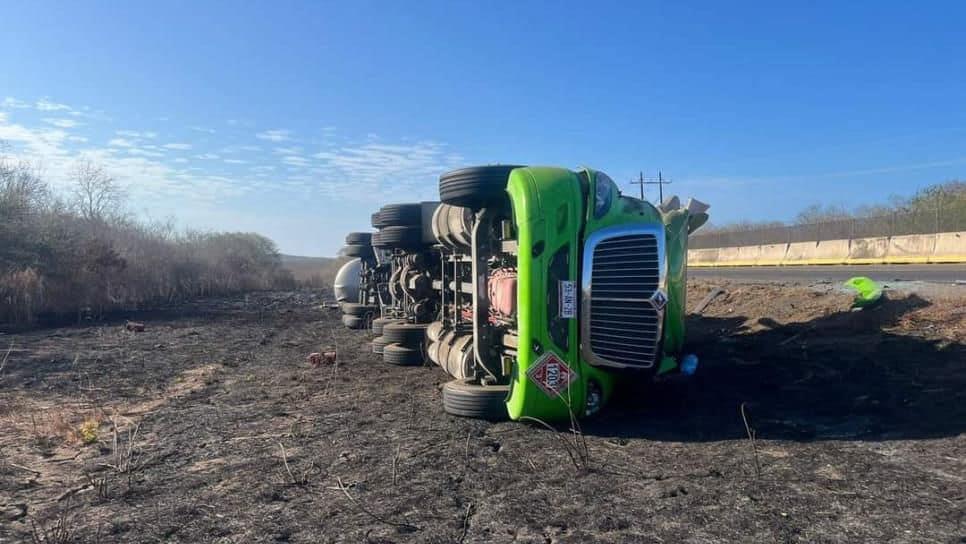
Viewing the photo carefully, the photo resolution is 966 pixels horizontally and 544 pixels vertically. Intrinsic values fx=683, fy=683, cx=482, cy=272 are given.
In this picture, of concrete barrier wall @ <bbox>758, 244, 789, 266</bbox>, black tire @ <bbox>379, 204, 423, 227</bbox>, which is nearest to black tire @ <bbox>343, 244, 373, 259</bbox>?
black tire @ <bbox>379, 204, 423, 227</bbox>

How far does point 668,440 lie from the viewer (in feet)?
16.9

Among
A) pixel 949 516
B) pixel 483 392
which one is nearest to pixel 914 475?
pixel 949 516

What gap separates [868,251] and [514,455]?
24900 mm

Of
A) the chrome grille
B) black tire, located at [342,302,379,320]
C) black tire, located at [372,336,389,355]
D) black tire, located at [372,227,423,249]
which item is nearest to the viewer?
the chrome grille

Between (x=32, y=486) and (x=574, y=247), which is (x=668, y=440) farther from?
(x=32, y=486)

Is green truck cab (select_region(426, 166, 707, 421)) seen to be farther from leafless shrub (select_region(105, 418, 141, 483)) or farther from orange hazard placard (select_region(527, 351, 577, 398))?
leafless shrub (select_region(105, 418, 141, 483))

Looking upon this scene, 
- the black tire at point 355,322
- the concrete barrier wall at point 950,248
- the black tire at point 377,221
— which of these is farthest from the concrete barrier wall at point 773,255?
the black tire at point 377,221

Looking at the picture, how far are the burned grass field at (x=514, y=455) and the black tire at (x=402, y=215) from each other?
212 centimetres

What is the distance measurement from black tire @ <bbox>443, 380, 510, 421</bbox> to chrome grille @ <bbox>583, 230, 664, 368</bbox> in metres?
0.89

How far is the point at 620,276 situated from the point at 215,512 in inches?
135

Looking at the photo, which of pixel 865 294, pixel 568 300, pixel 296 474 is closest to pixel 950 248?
pixel 865 294

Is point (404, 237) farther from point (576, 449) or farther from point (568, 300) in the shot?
point (576, 449)

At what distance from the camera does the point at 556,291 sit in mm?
5340

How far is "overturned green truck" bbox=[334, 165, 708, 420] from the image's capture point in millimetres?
5316
